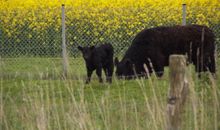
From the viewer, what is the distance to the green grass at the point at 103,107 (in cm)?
543

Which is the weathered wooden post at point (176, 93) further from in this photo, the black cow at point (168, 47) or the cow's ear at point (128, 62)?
the cow's ear at point (128, 62)

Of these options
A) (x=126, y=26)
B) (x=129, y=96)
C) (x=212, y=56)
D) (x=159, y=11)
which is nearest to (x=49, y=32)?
(x=126, y=26)

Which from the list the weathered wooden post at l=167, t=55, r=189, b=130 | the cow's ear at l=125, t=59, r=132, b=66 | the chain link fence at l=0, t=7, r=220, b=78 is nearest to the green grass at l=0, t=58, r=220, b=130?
the cow's ear at l=125, t=59, r=132, b=66

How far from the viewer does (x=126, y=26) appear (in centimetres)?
1523

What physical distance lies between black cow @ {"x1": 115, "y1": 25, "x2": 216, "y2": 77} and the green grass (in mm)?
706

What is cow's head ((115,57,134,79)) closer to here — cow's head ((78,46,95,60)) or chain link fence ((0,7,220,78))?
cow's head ((78,46,95,60))

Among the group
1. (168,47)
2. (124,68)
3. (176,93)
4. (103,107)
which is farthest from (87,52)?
(176,93)

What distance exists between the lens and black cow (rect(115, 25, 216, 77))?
453 inches

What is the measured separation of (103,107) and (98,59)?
604 cm

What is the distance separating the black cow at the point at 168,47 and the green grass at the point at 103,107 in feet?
→ 2.32

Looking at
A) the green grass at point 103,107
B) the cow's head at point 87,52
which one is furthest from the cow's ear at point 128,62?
the cow's head at point 87,52

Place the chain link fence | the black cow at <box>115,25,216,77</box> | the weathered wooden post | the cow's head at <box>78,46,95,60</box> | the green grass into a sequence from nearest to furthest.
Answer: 1. the weathered wooden post
2. the green grass
3. the cow's head at <box>78,46,95,60</box>
4. the black cow at <box>115,25,216,77</box>
5. the chain link fence

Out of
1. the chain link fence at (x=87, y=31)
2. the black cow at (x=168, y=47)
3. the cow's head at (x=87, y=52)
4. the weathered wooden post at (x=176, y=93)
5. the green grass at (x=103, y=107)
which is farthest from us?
the chain link fence at (x=87, y=31)

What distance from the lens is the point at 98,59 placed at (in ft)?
38.2
